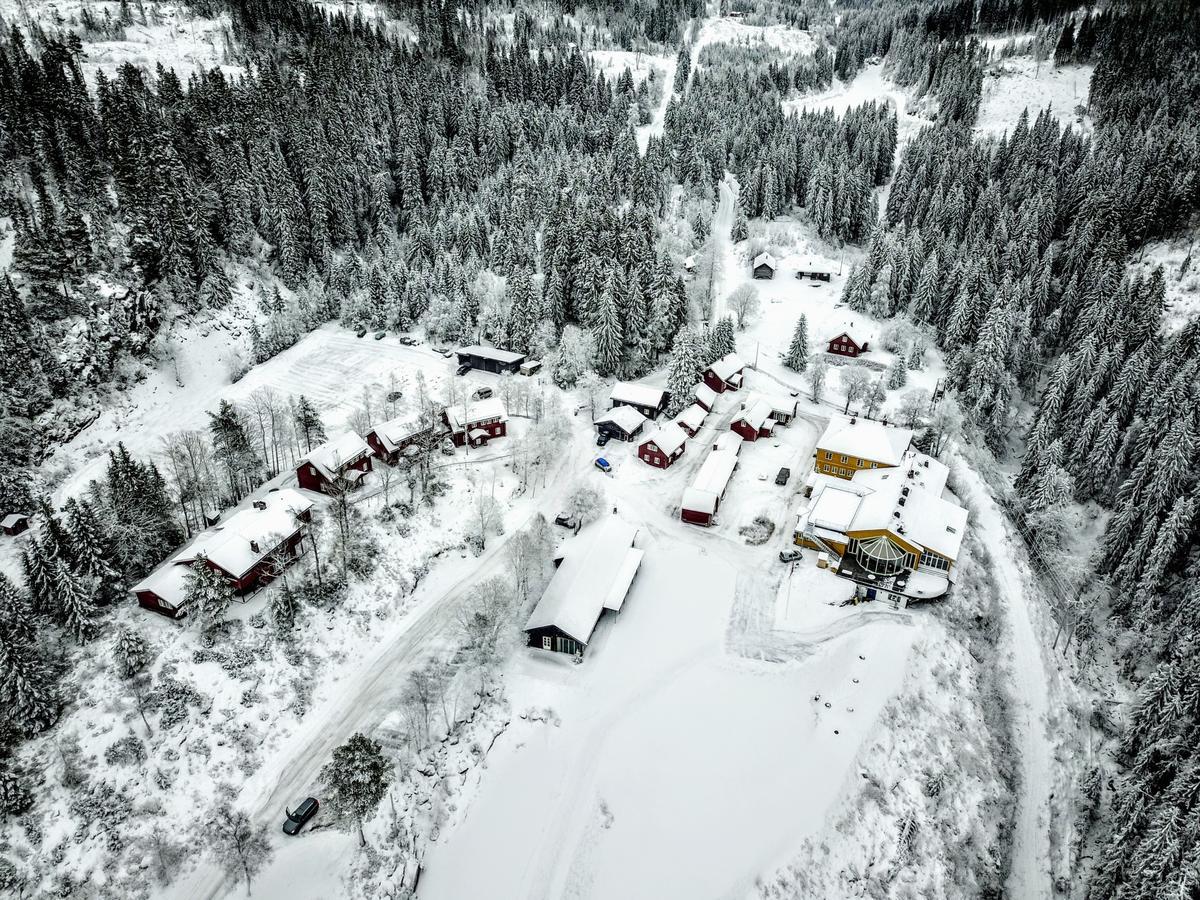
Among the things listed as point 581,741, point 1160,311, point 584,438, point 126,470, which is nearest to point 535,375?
point 584,438

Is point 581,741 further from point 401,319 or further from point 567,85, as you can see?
point 567,85

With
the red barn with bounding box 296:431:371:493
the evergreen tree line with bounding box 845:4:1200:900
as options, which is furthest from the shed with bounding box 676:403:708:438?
the evergreen tree line with bounding box 845:4:1200:900

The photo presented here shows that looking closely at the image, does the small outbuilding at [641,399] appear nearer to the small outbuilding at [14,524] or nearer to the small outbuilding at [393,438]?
the small outbuilding at [393,438]

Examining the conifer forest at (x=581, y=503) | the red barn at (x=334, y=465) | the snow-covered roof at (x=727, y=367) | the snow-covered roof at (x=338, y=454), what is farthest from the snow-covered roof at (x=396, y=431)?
the snow-covered roof at (x=727, y=367)

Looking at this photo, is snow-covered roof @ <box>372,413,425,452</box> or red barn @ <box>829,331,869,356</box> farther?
red barn @ <box>829,331,869,356</box>

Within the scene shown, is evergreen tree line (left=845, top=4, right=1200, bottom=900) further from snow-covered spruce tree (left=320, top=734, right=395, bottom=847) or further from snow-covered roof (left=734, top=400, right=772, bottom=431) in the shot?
snow-covered spruce tree (left=320, top=734, right=395, bottom=847)

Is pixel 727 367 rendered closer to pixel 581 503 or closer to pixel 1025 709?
pixel 581 503
